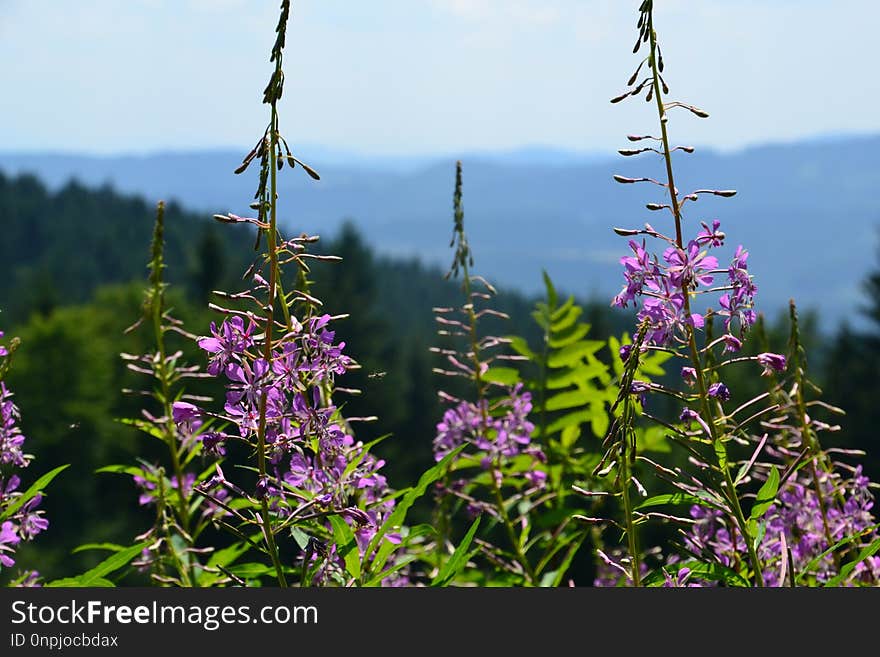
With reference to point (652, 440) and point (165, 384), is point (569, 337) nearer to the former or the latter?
point (652, 440)

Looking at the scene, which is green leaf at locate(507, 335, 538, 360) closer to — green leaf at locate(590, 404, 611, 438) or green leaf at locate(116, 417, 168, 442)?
green leaf at locate(590, 404, 611, 438)

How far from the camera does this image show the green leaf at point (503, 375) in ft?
14.2

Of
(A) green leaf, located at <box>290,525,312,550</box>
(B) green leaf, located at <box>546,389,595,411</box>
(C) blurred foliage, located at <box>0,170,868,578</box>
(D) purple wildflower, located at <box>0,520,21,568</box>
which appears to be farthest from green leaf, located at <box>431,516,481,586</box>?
(C) blurred foliage, located at <box>0,170,868,578</box>

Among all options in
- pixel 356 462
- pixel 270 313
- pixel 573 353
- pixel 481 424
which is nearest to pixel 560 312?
pixel 573 353

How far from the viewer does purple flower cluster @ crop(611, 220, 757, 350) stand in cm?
261

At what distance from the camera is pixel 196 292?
10812 cm

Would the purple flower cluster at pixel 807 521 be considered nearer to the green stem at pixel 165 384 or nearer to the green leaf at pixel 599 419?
the green leaf at pixel 599 419

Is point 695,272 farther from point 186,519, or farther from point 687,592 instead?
point 186,519

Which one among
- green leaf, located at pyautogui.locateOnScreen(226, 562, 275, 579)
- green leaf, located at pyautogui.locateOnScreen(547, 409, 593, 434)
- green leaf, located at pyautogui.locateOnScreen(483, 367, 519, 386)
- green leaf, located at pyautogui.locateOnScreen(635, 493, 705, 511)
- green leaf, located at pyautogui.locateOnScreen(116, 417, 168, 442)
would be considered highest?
green leaf, located at pyautogui.locateOnScreen(483, 367, 519, 386)

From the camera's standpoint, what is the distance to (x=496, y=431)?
4.30 meters

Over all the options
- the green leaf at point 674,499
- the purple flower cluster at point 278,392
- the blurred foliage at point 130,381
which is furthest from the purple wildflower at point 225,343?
the blurred foliage at point 130,381

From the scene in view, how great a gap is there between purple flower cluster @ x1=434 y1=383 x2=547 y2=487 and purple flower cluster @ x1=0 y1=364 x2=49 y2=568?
160 centimetres

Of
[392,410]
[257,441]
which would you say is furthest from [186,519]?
[392,410]

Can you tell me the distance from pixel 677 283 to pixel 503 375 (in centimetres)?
181
